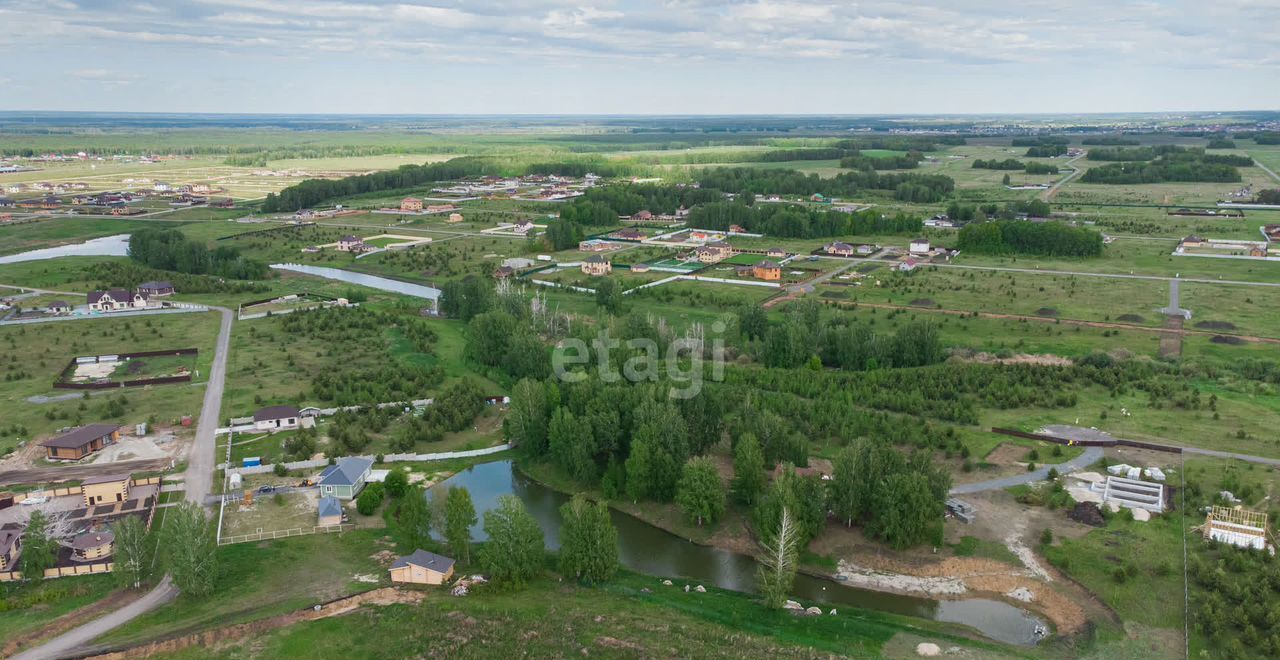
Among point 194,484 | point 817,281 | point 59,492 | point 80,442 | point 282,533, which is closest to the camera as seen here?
point 282,533

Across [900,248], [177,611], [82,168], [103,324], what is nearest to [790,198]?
[900,248]

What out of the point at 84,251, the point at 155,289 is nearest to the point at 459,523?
the point at 155,289

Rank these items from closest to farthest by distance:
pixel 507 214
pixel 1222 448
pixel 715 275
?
pixel 1222 448
pixel 715 275
pixel 507 214

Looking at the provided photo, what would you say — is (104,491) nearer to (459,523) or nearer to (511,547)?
(459,523)

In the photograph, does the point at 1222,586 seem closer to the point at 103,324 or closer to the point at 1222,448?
the point at 1222,448

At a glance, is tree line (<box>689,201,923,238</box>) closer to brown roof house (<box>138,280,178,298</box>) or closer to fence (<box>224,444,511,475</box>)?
brown roof house (<box>138,280,178,298</box>)

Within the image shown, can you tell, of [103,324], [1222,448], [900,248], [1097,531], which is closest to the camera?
[1097,531]

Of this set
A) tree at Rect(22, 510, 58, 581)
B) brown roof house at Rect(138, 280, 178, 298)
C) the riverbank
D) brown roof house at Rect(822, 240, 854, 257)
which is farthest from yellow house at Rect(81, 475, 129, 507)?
brown roof house at Rect(822, 240, 854, 257)

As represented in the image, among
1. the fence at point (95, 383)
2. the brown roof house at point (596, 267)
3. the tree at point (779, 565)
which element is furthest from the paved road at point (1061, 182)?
the fence at point (95, 383)
